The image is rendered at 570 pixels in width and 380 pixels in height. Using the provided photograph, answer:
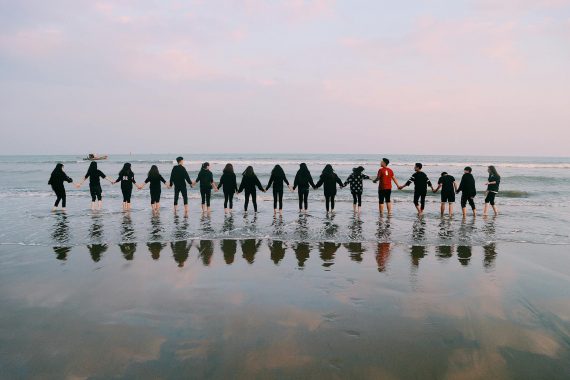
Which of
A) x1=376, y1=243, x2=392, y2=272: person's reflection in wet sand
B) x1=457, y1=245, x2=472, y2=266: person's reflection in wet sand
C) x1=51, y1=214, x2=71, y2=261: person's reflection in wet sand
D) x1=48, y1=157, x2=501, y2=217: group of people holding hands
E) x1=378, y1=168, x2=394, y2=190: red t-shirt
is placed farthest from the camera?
x1=48, y1=157, x2=501, y2=217: group of people holding hands

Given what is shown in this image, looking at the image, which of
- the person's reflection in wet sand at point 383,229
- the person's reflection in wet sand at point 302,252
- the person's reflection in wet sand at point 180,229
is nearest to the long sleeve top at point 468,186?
the person's reflection in wet sand at point 383,229

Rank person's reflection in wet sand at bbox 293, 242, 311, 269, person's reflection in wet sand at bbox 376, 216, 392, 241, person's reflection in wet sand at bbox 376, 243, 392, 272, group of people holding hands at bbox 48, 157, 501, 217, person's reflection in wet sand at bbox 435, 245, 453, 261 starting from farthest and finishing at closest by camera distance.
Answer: group of people holding hands at bbox 48, 157, 501, 217, person's reflection in wet sand at bbox 376, 216, 392, 241, person's reflection in wet sand at bbox 435, 245, 453, 261, person's reflection in wet sand at bbox 293, 242, 311, 269, person's reflection in wet sand at bbox 376, 243, 392, 272

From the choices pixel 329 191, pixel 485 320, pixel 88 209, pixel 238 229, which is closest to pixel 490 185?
pixel 329 191

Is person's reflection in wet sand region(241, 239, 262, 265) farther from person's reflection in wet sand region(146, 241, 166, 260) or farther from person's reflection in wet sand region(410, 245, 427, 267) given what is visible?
person's reflection in wet sand region(410, 245, 427, 267)

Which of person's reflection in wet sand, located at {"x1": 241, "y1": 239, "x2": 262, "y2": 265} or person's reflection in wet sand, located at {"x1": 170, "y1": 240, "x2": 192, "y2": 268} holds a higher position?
person's reflection in wet sand, located at {"x1": 170, "y1": 240, "x2": 192, "y2": 268}

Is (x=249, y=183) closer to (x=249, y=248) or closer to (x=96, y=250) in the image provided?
(x=249, y=248)

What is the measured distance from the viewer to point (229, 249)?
8422mm

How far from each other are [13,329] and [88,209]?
41.4 feet

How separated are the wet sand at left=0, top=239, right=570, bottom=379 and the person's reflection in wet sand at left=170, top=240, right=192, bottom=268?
10 centimetres

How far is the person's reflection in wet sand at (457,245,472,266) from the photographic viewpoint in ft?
24.2

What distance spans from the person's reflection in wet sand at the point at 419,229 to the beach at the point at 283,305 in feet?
0.51

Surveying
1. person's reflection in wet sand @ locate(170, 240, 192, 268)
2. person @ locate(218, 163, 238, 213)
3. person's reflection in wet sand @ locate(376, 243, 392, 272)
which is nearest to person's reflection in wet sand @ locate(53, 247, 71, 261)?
person's reflection in wet sand @ locate(170, 240, 192, 268)

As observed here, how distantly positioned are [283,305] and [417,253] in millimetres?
4319

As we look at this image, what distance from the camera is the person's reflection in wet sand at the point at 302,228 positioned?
32.7 feet
